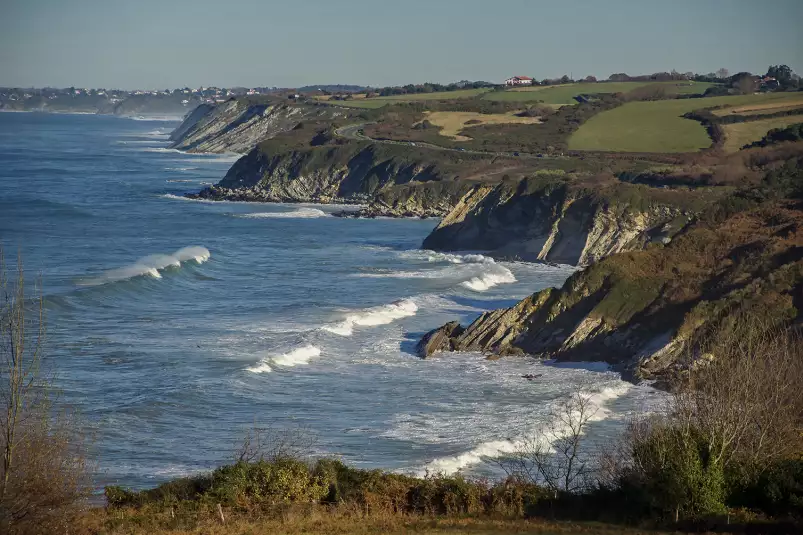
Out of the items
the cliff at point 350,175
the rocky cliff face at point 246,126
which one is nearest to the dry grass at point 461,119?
the cliff at point 350,175

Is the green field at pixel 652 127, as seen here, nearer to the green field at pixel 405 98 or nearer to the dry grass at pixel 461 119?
the dry grass at pixel 461 119

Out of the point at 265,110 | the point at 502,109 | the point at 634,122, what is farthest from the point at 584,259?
the point at 265,110

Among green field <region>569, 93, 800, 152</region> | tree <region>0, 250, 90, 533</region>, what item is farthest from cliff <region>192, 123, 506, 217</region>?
tree <region>0, 250, 90, 533</region>

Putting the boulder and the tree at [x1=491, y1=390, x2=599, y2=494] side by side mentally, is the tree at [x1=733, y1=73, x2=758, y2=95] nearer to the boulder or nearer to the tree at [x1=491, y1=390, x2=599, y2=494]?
the boulder

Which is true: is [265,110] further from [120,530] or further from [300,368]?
[120,530]

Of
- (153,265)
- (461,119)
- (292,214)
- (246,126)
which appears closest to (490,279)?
(153,265)
